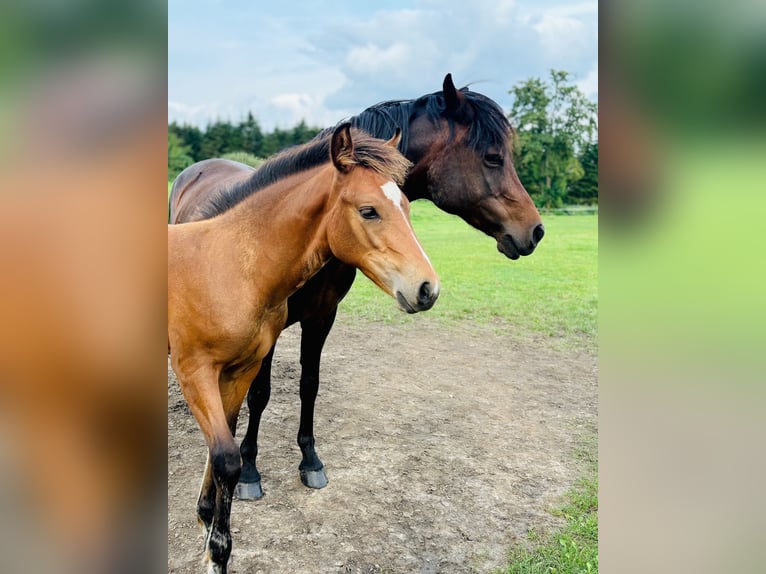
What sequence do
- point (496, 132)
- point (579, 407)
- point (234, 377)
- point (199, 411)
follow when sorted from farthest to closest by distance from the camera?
1. point (579, 407)
2. point (496, 132)
3. point (234, 377)
4. point (199, 411)

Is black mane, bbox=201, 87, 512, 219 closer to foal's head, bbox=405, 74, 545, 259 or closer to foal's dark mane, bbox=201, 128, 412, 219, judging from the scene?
foal's head, bbox=405, 74, 545, 259

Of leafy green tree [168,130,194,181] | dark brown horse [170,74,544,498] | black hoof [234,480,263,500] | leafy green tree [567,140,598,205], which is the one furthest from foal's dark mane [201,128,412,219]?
leafy green tree [567,140,598,205]

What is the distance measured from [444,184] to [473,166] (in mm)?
187

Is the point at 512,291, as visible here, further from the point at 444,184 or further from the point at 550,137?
the point at 550,137

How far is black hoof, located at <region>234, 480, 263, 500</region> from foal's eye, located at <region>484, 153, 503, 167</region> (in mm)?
2207

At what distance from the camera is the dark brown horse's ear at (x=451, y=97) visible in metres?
2.96

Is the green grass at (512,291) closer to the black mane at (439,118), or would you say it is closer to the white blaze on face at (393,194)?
the black mane at (439,118)

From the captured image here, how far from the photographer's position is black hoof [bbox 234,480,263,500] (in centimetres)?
288
